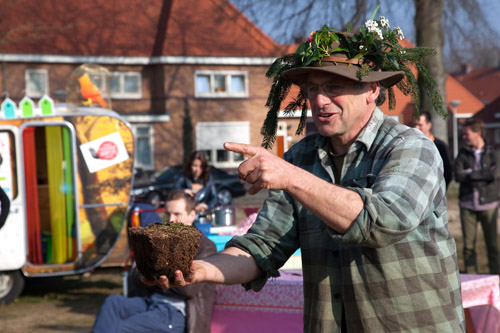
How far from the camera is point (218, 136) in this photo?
30.9 metres

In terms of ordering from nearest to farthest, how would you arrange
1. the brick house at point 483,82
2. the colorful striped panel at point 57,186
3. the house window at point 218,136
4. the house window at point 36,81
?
the colorful striped panel at point 57,186 < the house window at point 36,81 < the house window at point 218,136 < the brick house at point 483,82

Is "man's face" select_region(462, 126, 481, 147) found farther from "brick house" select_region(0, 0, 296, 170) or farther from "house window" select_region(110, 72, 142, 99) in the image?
"house window" select_region(110, 72, 142, 99)

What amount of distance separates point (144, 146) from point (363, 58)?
28.6m

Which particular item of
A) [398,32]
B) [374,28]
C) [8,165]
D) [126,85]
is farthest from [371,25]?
[126,85]

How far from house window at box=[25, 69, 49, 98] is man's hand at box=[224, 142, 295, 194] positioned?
28317 mm

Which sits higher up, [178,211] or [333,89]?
[333,89]

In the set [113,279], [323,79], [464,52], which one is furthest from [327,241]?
[464,52]

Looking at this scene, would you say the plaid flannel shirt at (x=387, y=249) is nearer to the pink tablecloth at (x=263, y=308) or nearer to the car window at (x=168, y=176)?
the pink tablecloth at (x=263, y=308)

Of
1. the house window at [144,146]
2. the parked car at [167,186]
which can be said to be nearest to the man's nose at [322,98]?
the parked car at [167,186]

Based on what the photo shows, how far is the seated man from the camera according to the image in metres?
4.51

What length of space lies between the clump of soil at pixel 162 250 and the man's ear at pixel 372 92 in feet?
2.48

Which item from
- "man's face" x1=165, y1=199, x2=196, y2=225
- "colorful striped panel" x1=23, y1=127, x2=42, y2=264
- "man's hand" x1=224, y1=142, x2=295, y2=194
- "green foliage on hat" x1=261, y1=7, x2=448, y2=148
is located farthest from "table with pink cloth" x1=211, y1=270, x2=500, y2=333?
"colorful striped panel" x1=23, y1=127, x2=42, y2=264

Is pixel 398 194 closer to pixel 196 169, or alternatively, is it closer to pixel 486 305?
pixel 486 305

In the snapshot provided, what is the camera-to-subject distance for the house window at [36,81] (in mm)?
28342
